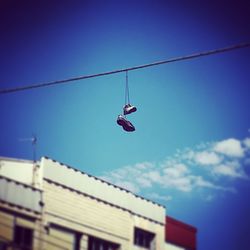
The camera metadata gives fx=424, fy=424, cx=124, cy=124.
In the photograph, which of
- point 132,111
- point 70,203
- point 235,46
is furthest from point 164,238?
point 235,46

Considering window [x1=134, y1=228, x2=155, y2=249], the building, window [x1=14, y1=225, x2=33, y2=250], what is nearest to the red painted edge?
the building

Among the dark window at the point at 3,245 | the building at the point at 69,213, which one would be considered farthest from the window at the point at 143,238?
the dark window at the point at 3,245

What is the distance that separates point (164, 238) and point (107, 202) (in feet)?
12.1

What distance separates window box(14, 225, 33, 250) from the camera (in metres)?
12.7

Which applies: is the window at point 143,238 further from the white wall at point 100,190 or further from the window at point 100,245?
the window at point 100,245

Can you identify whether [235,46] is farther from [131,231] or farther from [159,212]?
[159,212]

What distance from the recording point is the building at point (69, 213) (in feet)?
42.4

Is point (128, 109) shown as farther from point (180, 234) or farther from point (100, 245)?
point (180, 234)

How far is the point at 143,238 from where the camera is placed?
17.6 m

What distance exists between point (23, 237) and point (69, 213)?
2020 millimetres

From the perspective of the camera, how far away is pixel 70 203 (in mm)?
14680

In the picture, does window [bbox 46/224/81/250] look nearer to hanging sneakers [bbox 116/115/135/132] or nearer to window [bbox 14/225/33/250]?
window [bbox 14/225/33/250]

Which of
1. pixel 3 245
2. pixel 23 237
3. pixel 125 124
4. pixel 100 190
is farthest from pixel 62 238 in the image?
pixel 125 124

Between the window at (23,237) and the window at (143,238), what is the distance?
17.6ft
